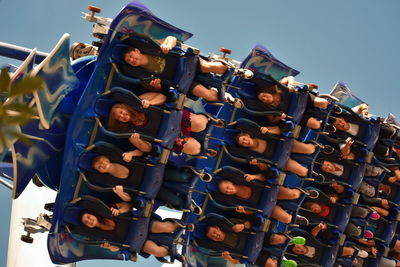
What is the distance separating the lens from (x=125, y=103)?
18.5ft

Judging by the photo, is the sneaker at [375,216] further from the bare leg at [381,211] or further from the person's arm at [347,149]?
the person's arm at [347,149]

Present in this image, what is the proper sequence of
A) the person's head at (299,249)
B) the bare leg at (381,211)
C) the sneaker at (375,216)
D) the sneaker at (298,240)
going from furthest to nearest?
the bare leg at (381,211) < the sneaker at (375,216) < the person's head at (299,249) < the sneaker at (298,240)

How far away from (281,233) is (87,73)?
3.27 metres

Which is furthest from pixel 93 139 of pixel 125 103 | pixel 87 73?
pixel 87 73

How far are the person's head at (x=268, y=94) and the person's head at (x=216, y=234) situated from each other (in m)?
1.69

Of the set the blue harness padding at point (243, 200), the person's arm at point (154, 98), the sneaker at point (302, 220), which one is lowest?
the sneaker at point (302, 220)

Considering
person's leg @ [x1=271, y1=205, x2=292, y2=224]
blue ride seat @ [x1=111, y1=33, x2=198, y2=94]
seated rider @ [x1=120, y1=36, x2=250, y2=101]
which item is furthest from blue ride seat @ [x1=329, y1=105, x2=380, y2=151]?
blue ride seat @ [x1=111, y1=33, x2=198, y2=94]

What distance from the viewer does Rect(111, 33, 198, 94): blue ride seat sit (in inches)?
224

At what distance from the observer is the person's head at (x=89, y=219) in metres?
5.71

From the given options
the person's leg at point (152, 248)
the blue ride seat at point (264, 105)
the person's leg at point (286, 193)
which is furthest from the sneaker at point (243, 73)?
the person's leg at point (152, 248)

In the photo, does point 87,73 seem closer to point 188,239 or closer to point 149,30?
point 149,30

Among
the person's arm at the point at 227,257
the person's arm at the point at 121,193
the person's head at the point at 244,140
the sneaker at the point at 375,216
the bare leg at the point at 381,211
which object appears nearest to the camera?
the person's arm at the point at 121,193

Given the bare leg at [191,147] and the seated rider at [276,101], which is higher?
the seated rider at [276,101]

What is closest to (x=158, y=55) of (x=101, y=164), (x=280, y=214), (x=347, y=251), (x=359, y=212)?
(x=101, y=164)
